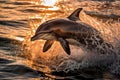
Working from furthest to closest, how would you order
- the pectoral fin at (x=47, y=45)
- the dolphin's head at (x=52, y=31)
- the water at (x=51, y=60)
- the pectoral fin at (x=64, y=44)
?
the pectoral fin at (x=47, y=45), the dolphin's head at (x=52, y=31), the pectoral fin at (x=64, y=44), the water at (x=51, y=60)

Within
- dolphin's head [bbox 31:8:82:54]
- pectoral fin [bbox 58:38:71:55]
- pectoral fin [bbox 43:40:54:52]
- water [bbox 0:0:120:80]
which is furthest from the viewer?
pectoral fin [bbox 43:40:54:52]

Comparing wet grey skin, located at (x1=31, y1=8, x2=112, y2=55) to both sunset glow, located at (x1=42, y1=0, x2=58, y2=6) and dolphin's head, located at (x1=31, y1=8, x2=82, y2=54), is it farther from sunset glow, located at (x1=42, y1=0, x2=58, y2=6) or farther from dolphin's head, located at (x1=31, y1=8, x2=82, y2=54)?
sunset glow, located at (x1=42, y1=0, x2=58, y2=6)

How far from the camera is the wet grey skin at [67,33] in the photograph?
380 inches

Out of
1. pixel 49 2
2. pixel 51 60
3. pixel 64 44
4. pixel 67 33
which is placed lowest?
pixel 51 60

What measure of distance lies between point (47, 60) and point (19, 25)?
4.09m

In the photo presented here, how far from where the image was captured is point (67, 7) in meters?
19.3

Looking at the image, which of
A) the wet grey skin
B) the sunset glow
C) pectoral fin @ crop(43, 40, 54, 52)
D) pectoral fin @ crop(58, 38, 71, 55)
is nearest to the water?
the wet grey skin

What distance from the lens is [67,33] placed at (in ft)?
32.2

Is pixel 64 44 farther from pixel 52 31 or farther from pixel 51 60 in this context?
pixel 51 60

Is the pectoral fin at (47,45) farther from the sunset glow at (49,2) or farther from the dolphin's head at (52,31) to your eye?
the sunset glow at (49,2)

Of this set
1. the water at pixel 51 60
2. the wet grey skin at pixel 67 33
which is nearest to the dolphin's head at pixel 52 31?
the wet grey skin at pixel 67 33

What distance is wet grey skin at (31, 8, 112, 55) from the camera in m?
9.64

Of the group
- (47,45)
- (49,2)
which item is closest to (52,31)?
(47,45)

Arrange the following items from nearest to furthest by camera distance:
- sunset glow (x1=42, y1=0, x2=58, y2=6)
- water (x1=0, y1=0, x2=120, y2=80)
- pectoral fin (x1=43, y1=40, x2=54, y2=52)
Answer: water (x1=0, y1=0, x2=120, y2=80), pectoral fin (x1=43, y1=40, x2=54, y2=52), sunset glow (x1=42, y1=0, x2=58, y2=6)
